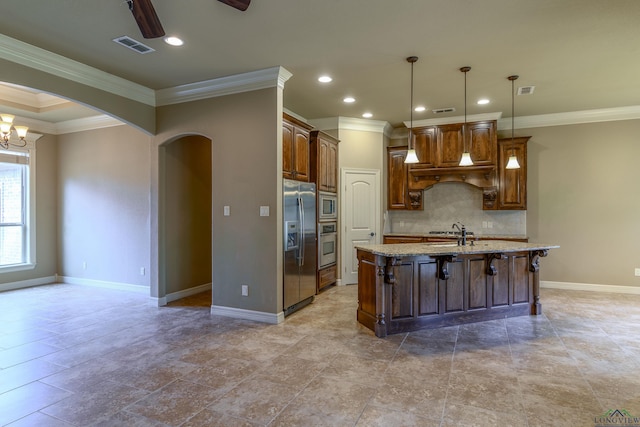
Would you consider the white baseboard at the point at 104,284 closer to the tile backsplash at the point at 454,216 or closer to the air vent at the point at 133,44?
the air vent at the point at 133,44

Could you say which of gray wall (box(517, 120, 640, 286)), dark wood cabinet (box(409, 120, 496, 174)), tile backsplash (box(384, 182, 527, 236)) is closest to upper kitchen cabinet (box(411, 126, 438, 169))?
dark wood cabinet (box(409, 120, 496, 174))

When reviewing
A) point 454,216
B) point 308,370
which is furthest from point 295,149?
point 454,216

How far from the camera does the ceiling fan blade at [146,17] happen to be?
2.19m

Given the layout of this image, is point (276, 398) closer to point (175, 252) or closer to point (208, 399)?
point (208, 399)

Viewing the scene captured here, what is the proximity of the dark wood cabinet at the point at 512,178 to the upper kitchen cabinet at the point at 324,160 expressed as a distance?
9.64 ft

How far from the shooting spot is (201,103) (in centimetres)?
470

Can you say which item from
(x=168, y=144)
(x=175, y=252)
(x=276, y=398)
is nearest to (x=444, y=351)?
(x=276, y=398)

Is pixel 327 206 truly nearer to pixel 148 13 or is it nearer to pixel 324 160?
pixel 324 160

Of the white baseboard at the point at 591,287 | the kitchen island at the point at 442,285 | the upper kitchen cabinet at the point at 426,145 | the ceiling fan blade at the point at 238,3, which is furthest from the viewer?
the upper kitchen cabinet at the point at 426,145

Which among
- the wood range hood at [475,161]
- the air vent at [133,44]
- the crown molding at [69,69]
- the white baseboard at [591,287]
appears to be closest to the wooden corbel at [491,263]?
the wood range hood at [475,161]

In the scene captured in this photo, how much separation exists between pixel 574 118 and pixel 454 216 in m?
2.56

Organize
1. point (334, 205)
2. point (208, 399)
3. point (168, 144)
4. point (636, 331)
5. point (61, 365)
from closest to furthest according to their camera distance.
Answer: point (208, 399)
point (61, 365)
point (636, 331)
point (168, 144)
point (334, 205)

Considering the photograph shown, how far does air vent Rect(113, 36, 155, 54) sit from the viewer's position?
3404 millimetres

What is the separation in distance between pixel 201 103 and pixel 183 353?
10.4 feet
